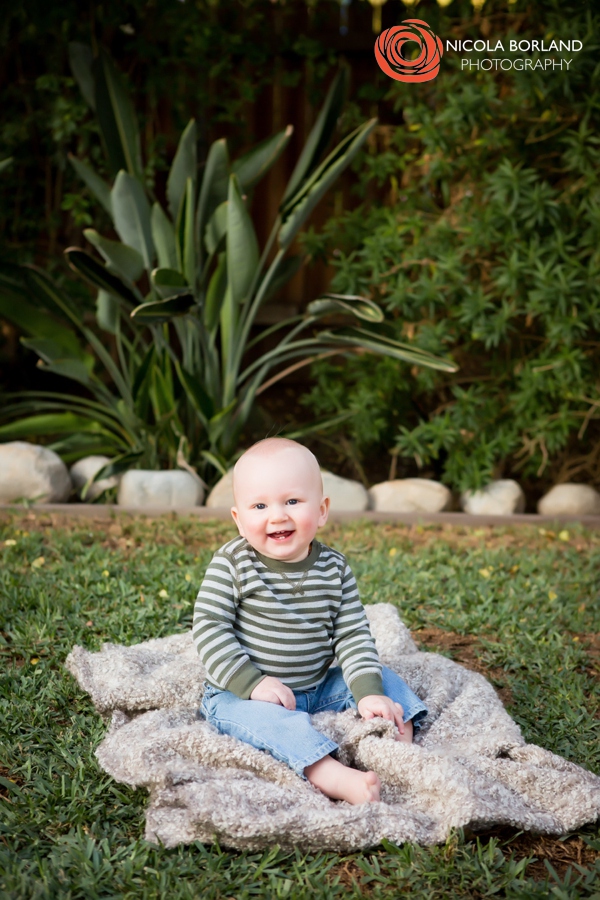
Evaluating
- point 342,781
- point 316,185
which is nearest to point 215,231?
point 316,185

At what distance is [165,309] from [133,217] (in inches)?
29.6

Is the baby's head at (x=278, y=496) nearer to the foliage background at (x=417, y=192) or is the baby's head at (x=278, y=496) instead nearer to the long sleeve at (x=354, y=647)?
the long sleeve at (x=354, y=647)

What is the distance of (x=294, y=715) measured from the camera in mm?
1703

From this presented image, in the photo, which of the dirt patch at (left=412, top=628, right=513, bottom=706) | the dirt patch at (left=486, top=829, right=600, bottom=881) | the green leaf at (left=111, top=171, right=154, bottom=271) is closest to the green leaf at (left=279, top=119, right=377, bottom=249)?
the green leaf at (left=111, top=171, right=154, bottom=271)

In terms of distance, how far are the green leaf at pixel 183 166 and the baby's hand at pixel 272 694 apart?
305 centimetres

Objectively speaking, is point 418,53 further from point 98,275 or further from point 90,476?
point 90,476

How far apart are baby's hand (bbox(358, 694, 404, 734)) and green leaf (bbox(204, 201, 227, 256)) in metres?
2.92

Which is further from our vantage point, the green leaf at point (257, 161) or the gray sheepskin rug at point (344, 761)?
the green leaf at point (257, 161)

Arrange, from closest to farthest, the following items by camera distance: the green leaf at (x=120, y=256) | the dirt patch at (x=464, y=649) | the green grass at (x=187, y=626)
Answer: the green grass at (x=187, y=626) → the dirt patch at (x=464, y=649) → the green leaf at (x=120, y=256)

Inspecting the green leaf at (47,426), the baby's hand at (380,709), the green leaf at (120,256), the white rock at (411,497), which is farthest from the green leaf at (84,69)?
the baby's hand at (380,709)

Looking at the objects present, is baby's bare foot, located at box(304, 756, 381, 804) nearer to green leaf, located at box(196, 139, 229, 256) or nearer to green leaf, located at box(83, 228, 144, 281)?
green leaf, located at box(83, 228, 144, 281)

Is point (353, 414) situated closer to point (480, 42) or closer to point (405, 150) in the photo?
point (405, 150)

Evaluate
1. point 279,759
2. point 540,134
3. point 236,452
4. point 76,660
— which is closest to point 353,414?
point 236,452

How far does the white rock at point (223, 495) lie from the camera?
3992 mm
